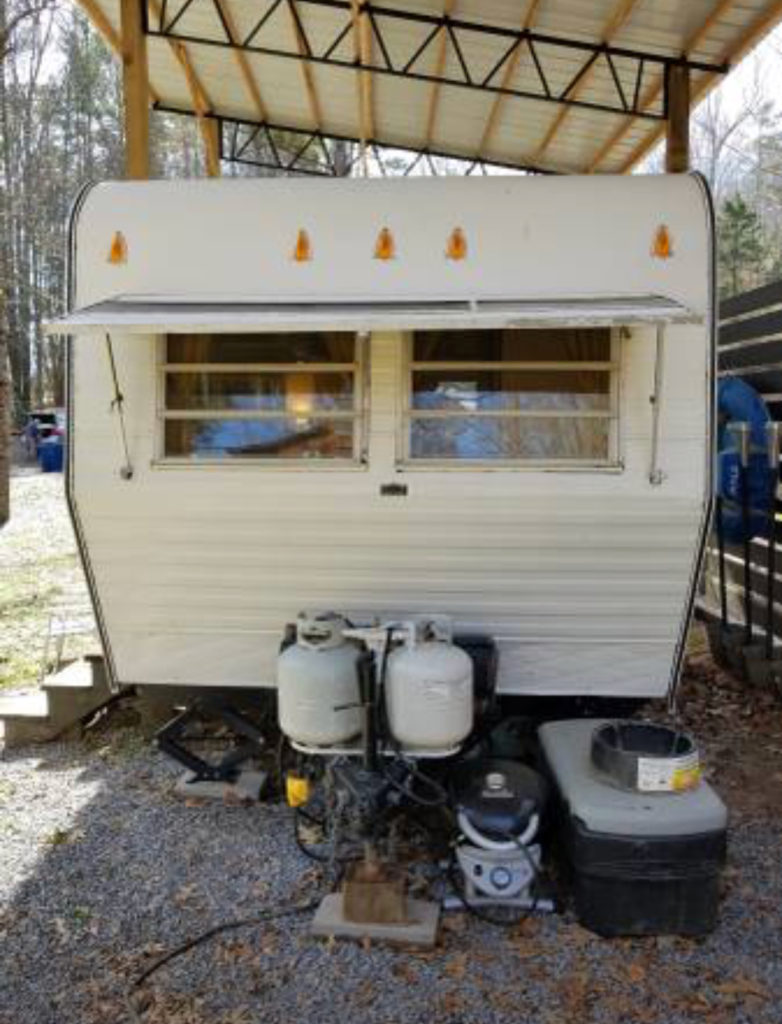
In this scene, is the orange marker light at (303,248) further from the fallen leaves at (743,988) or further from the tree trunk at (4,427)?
the tree trunk at (4,427)

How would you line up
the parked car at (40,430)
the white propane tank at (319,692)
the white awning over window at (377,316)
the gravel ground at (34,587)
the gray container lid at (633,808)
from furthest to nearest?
the parked car at (40,430), the gravel ground at (34,587), the white propane tank at (319,692), the white awning over window at (377,316), the gray container lid at (633,808)

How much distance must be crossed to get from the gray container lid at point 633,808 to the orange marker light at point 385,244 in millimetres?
2355

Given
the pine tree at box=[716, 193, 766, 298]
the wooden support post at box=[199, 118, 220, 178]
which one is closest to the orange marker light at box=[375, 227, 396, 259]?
the wooden support post at box=[199, 118, 220, 178]

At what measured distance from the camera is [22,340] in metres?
30.9

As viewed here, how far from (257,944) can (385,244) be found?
2.94 meters

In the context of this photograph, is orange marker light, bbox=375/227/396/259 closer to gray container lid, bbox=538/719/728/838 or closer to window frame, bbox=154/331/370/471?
window frame, bbox=154/331/370/471

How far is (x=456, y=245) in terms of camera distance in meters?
4.20

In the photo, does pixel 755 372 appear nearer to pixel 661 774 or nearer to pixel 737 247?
pixel 661 774

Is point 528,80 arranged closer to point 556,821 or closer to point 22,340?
point 556,821

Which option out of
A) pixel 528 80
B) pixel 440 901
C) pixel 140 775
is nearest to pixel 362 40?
pixel 528 80

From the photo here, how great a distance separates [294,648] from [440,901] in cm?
116

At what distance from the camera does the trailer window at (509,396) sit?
419 centimetres

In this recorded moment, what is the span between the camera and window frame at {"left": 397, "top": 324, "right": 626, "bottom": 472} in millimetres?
4145

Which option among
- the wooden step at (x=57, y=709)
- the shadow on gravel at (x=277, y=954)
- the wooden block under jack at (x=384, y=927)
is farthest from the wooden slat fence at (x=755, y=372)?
the wooden step at (x=57, y=709)
